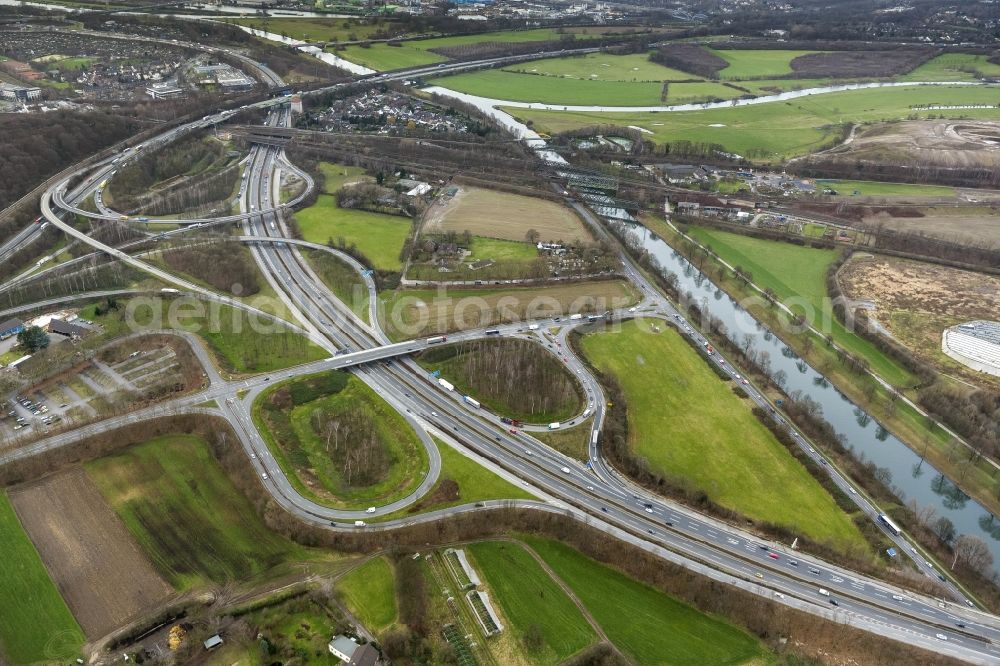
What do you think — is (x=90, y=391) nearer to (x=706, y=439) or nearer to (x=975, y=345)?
(x=706, y=439)

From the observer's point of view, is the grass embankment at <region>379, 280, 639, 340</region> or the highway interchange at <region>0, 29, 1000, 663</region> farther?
the grass embankment at <region>379, 280, 639, 340</region>

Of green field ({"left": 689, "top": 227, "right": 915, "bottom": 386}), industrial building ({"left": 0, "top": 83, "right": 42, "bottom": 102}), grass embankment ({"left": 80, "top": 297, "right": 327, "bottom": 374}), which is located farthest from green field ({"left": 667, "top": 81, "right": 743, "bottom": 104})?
industrial building ({"left": 0, "top": 83, "right": 42, "bottom": 102})

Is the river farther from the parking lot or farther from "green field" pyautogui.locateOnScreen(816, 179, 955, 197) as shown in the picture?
the parking lot

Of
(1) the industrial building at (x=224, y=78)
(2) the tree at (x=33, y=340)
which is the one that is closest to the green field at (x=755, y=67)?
(1) the industrial building at (x=224, y=78)

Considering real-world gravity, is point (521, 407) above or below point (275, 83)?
below

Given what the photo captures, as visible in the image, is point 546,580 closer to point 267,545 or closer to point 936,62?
point 267,545

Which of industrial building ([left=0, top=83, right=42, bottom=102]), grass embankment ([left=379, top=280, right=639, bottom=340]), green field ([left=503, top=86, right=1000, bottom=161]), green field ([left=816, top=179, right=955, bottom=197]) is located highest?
industrial building ([left=0, top=83, right=42, bottom=102])

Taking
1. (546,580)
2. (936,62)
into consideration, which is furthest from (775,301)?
(936,62)
